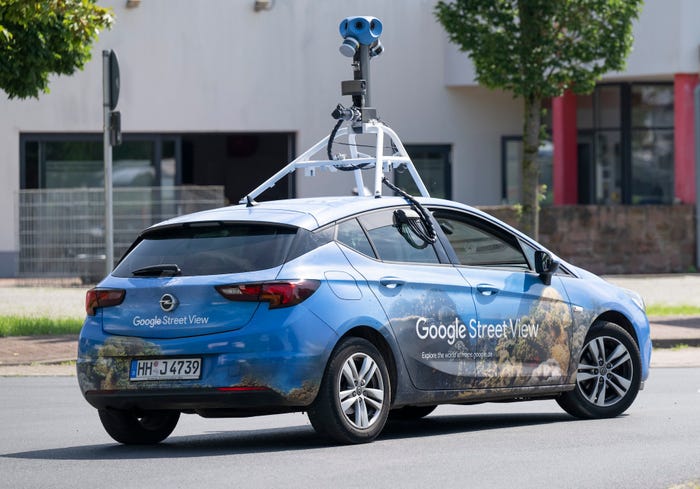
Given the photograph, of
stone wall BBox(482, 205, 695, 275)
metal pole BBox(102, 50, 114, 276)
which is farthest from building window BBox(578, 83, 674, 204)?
metal pole BBox(102, 50, 114, 276)

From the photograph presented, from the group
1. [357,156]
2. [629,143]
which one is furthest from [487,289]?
[629,143]

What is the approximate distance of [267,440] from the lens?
972 cm

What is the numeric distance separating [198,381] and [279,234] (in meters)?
0.98

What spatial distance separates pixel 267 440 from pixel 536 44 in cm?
1583

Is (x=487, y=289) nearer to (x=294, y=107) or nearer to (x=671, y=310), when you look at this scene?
(x=671, y=310)

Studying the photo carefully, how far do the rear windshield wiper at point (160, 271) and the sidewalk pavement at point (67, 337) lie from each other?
6.78m

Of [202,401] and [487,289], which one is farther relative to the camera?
[487,289]

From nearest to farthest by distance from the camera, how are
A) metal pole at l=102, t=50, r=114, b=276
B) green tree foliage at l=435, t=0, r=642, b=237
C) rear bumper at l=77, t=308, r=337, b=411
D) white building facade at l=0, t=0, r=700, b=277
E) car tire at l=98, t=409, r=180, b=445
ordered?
rear bumper at l=77, t=308, r=337, b=411 < car tire at l=98, t=409, r=180, b=445 < metal pole at l=102, t=50, r=114, b=276 < green tree foliage at l=435, t=0, r=642, b=237 < white building facade at l=0, t=0, r=700, b=277

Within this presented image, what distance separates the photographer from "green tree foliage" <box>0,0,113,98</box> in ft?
60.0

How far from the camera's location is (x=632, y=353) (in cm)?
1074

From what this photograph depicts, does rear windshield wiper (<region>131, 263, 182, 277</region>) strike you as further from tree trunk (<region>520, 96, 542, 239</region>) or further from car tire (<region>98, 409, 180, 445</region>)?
tree trunk (<region>520, 96, 542, 239</region>)

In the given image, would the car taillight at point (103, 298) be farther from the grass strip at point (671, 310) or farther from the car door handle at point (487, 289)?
the grass strip at point (671, 310)

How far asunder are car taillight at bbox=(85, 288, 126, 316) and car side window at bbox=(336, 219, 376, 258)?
52.0 inches

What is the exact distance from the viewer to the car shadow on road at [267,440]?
9.02 metres
